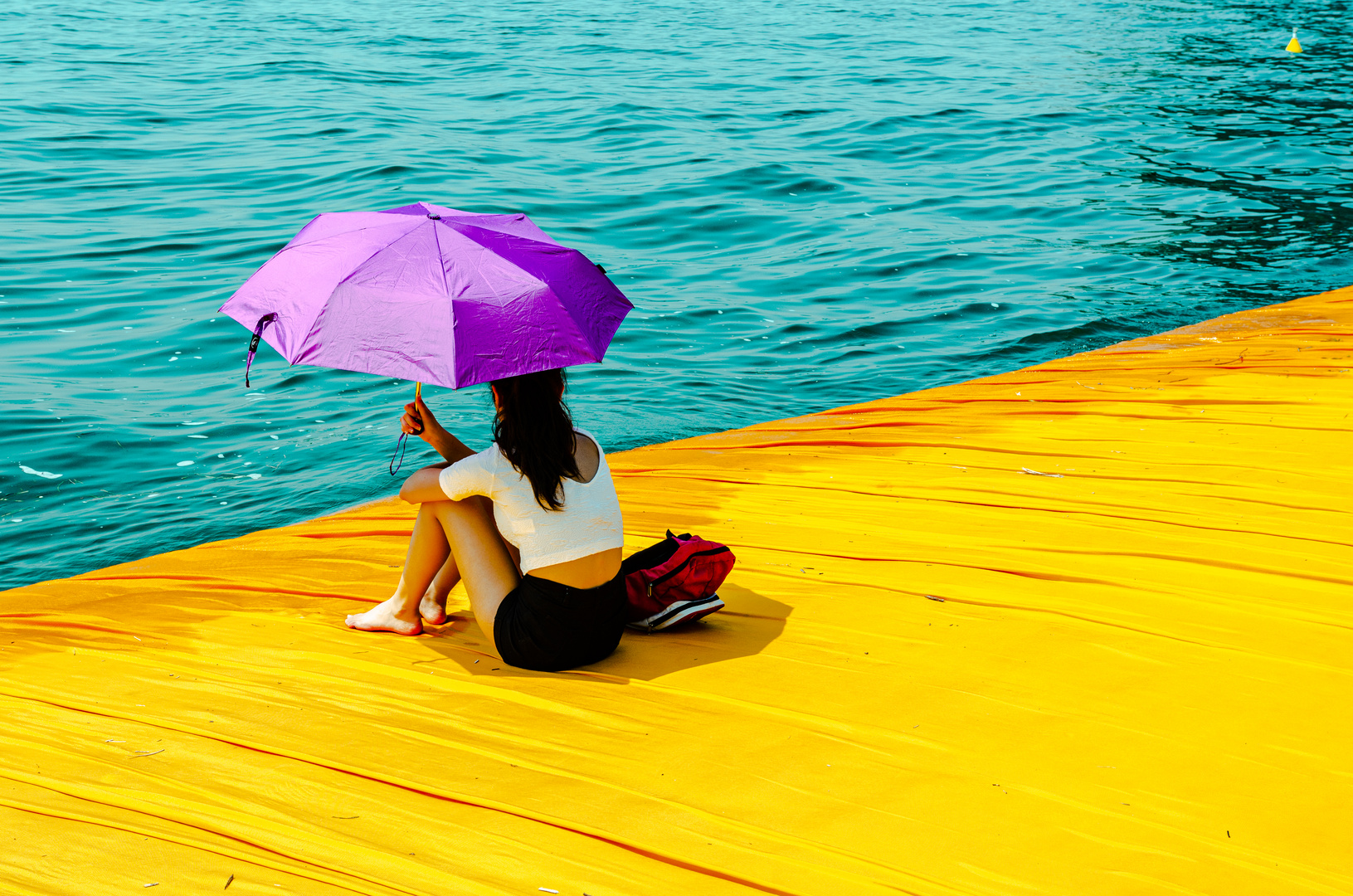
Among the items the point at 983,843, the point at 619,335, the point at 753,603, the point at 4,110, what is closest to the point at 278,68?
the point at 4,110

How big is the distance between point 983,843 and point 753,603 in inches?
53.1

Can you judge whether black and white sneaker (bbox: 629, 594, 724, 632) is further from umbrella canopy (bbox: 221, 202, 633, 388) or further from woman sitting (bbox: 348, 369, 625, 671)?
umbrella canopy (bbox: 221, 202, 633, 388)

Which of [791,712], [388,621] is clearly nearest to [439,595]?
[388,621]

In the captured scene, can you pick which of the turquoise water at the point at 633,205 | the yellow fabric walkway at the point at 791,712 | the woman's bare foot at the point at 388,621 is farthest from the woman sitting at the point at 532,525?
the turquoise water at the point at 633,205

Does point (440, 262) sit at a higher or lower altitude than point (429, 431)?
higher

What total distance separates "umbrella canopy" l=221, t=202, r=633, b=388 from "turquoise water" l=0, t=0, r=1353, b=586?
346 centimetres

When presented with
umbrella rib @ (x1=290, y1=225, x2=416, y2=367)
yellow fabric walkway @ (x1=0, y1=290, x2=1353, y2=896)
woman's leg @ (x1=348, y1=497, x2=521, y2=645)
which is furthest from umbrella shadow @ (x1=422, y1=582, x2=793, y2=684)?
A: umbrella rib @ (x1=290, y1=225, x2=416, y2=367)

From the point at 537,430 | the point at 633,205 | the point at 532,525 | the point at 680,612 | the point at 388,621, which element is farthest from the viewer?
the point at 633,205

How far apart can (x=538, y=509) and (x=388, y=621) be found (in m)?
0.74

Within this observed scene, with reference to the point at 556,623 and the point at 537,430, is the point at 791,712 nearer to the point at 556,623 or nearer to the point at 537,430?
the point at 556,623

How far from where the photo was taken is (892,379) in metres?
8.02

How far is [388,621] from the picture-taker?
3521 millimetres

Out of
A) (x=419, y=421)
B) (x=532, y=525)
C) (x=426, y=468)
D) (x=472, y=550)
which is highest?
(x=419, y=421)

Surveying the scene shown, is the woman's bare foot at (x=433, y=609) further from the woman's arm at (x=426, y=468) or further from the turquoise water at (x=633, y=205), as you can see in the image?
the turquoise water at (x=633, y=205)
